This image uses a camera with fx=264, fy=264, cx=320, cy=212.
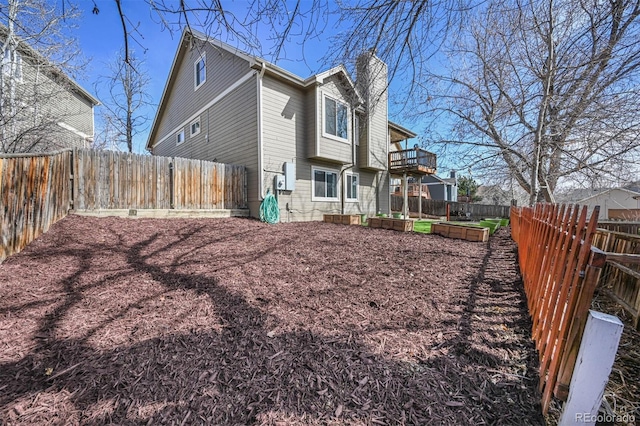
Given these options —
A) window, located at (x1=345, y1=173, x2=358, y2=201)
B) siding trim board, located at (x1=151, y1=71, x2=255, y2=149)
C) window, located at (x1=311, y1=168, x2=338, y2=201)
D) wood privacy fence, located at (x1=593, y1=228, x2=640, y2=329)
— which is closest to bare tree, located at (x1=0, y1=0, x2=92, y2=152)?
siding trim board, located at (x1=151, y1=71, x2=255, y2=149)

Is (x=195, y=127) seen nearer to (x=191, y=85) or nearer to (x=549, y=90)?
(x=191, y=85)

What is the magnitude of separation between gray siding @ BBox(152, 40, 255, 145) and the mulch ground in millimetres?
7396

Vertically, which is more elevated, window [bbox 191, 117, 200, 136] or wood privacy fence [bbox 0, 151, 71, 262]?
window [bbox 191, 117, 200, 136]

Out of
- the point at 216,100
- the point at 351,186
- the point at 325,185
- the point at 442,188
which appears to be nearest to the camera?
the point at 216,100

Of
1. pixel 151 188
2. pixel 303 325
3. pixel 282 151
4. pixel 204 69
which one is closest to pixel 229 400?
pixel 303 325

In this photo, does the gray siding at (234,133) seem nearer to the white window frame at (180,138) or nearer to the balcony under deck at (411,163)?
the white window frame at (180,138)

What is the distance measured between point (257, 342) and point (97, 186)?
21.9ft

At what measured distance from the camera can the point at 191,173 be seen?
8031 mm

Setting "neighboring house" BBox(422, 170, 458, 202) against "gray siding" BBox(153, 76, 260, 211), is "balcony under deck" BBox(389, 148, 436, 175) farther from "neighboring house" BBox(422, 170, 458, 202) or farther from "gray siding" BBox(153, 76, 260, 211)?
"neighboring house" BBox(422, 170, 458, 202)

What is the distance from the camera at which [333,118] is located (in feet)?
34.8

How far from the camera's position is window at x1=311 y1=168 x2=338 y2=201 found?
1055 centimetres

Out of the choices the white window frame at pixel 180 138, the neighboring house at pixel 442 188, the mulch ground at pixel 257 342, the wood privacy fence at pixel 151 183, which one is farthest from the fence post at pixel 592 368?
the neighboring house at pixel 442 188

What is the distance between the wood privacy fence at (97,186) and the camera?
4.09m

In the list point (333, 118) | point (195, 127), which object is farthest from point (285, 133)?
point (195, 127)
